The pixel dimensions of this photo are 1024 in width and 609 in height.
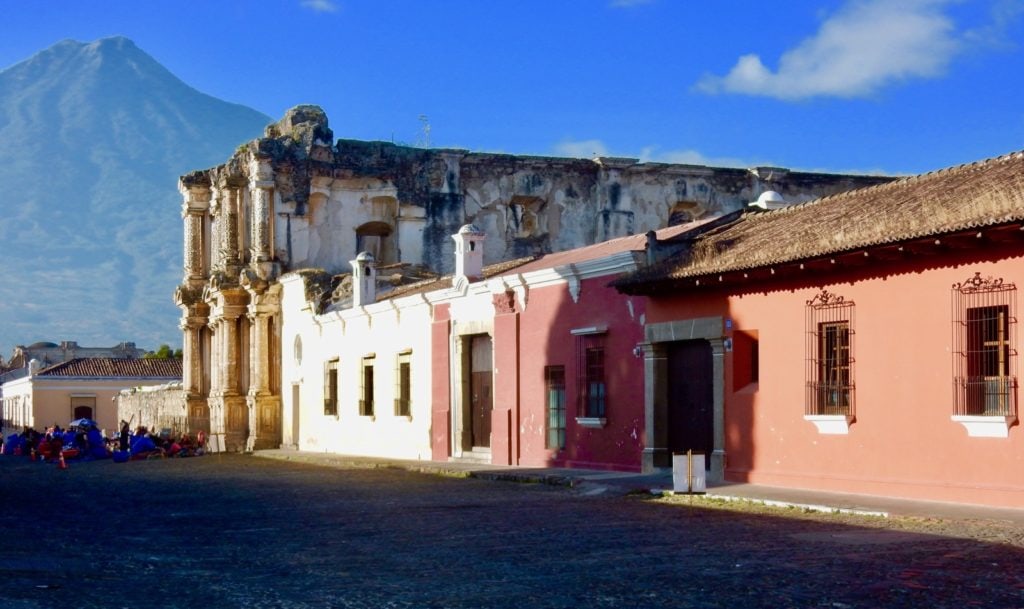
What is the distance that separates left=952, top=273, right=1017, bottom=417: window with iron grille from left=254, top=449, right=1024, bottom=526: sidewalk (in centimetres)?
110

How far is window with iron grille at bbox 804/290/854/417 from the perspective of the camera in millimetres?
16562

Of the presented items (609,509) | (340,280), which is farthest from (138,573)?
(340,280)

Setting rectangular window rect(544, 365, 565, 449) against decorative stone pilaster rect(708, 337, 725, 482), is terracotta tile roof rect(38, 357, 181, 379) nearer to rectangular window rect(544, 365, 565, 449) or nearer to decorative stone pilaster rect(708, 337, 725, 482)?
rectangular window rect(544, 365, 565, 449)

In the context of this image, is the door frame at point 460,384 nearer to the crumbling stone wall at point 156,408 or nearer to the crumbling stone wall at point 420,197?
the crumbling stone wall at point 420,197

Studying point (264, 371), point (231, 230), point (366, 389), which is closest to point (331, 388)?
point (366, 389)

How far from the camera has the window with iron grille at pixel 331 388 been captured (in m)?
34.1

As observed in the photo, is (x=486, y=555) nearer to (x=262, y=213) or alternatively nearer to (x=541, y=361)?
(x=541, y=361)

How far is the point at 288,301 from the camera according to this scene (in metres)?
37.5

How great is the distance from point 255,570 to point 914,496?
8.00 m

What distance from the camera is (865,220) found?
54.1 ft

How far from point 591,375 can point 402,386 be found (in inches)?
334

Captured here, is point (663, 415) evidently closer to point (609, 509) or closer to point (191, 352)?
point (609, 509)

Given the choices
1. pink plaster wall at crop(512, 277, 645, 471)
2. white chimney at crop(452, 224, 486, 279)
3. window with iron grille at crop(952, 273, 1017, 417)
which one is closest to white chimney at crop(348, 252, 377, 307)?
white chimney at crop(452, 224, 486, 279)

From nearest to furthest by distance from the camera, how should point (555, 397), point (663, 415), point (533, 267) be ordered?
point (663, 415)
point (555, 397)
point (533, 267)
